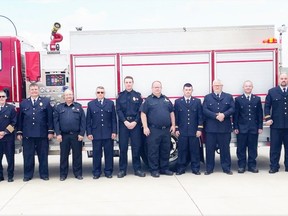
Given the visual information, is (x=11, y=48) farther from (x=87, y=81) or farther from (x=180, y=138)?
(x=180, y=138)

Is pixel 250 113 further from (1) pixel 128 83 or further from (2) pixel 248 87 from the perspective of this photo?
(1) pixel 128 83

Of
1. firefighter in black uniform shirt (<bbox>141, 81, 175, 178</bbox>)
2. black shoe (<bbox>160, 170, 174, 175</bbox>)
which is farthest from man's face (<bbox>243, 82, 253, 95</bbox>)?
black shoe (<bbox>160, 170, 174, 175</bbox>)

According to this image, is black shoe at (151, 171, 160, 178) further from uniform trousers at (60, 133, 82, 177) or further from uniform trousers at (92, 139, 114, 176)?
uniform trousers at (60, 133, 82, 177)

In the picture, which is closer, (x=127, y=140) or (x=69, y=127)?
(x=69, y=127)

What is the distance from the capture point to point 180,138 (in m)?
8.35

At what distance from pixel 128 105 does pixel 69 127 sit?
120cm

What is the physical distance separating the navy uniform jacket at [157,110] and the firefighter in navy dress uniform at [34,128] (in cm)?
186

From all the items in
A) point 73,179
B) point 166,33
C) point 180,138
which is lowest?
point 73,179

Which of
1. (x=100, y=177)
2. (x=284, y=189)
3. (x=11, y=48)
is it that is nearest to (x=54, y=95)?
(x=11, y=48)

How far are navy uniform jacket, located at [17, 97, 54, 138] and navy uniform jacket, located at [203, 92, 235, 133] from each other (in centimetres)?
303

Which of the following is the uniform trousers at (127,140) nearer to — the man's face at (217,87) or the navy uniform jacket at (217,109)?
the navy uniform jacket at (217,109)

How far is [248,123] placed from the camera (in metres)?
8.24

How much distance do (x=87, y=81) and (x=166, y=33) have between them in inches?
73.0

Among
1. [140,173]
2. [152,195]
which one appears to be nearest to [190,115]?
[140,173]
